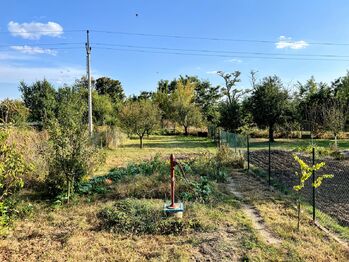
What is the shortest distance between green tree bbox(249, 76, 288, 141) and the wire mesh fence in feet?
29.1

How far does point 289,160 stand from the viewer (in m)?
13.1

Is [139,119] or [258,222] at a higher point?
[139,119]

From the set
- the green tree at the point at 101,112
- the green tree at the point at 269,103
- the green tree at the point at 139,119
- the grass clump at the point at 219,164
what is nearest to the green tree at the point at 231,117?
the green tree at the point at 269,103

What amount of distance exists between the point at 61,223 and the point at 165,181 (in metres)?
2.90

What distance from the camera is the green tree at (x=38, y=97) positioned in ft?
73.7

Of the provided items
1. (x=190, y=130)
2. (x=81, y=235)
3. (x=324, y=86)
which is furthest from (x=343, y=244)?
(x=190, y=130)

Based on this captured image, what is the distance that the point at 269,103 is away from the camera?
933 inches

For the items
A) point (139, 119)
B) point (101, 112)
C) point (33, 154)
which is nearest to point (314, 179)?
point (33, 154)

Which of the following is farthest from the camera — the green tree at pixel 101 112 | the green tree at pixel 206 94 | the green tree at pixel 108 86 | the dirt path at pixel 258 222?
the green tree at pixel 108 86

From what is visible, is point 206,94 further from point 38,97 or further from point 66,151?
point 66,151

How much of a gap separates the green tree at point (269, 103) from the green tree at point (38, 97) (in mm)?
15852

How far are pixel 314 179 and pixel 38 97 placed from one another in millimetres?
21828

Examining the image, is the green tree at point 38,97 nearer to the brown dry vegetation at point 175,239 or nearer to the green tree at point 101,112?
the green tree at point 101,112

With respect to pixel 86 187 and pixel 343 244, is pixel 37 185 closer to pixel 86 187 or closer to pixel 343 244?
pixel 86 187
